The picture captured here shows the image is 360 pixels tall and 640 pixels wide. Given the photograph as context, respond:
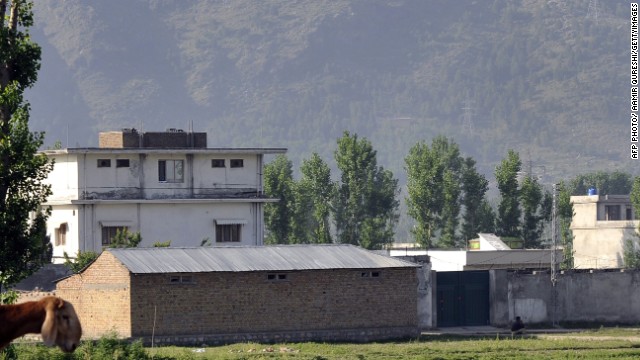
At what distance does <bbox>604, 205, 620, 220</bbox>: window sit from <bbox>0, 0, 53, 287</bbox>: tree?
89042mm

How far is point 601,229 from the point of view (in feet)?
362

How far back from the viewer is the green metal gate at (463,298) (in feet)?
201

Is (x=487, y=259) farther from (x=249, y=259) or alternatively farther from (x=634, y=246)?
→ (x=634, y=246)

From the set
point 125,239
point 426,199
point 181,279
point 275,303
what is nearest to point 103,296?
point 181,279

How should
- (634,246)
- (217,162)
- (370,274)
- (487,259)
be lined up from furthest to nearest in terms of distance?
(634,246) < (487,259) < (217,162) < (370,274)

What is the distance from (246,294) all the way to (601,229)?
63.5 metres

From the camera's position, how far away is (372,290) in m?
55.0

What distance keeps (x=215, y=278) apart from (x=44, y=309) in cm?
4065

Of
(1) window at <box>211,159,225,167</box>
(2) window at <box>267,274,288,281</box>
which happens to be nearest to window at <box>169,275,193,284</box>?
(2) window at <box>267,274,288,281</box>

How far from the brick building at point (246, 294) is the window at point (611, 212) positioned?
6185 cm

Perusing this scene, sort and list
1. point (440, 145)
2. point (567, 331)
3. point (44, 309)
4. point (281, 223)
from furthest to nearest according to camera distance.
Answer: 1. point (440, 145)
2. point (281, 223)
3. point (567, 331)
4. point (44, 309)

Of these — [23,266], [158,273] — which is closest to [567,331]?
[158,273]

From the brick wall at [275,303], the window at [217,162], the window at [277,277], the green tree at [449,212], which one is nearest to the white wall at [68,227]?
the window at [217,162]

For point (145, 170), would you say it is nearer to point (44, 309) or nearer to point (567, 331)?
point (567, 331)
